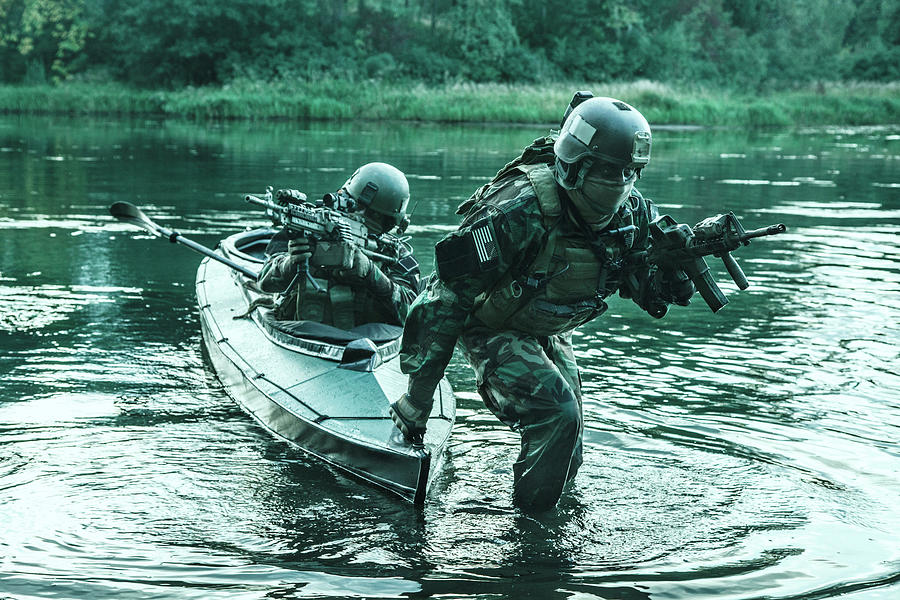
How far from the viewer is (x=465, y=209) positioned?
5.17 metres

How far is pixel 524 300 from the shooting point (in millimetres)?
4941

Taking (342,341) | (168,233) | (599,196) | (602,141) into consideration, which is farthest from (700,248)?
(168,233)

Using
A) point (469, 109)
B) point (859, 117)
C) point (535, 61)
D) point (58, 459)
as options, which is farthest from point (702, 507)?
point (535, 61)

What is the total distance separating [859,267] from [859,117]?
35.1 metres

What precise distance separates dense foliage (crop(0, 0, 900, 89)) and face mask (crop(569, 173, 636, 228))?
139ft

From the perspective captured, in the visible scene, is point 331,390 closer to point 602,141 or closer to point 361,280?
point 361,280

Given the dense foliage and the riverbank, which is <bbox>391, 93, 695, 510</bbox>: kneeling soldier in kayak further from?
the dense foliage

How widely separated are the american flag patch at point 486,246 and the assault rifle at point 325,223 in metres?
2.33

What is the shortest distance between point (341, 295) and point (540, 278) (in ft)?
8.97

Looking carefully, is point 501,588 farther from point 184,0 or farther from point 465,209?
point 184,0

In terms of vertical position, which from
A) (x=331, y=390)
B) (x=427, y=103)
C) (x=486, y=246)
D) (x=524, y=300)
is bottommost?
(x=331, y=390)

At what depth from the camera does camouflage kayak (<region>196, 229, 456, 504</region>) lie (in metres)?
5.57

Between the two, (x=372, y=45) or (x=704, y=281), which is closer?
(x=704, y=281)

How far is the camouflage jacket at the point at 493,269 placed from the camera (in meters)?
4.76
